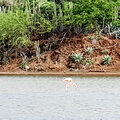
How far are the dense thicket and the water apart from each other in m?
18.3

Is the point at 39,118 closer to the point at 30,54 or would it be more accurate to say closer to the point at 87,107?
the point at 87,107

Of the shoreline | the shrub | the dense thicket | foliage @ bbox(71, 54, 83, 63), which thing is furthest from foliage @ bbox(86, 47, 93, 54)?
the shrub

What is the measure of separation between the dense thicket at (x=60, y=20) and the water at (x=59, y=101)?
18.3 metres

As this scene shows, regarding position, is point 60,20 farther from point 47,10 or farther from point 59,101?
point 59,101

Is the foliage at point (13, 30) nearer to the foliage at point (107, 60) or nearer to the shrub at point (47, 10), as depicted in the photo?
the shrub at point (47, 10)

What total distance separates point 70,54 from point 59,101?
27.7 m

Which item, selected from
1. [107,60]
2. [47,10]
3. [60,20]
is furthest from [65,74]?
[47,10]

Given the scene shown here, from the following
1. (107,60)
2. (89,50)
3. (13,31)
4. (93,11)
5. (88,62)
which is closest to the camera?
(107,60)

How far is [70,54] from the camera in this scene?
57.3 metres

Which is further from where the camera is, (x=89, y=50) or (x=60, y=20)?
(x=60, y=20)

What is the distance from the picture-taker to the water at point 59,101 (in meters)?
24.5

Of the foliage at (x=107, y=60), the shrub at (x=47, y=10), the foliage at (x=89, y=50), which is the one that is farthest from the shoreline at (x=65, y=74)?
the shrub at (x=47, y=10)

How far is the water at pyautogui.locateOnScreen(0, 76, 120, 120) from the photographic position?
24.5 metres

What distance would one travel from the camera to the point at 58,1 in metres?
69.1
